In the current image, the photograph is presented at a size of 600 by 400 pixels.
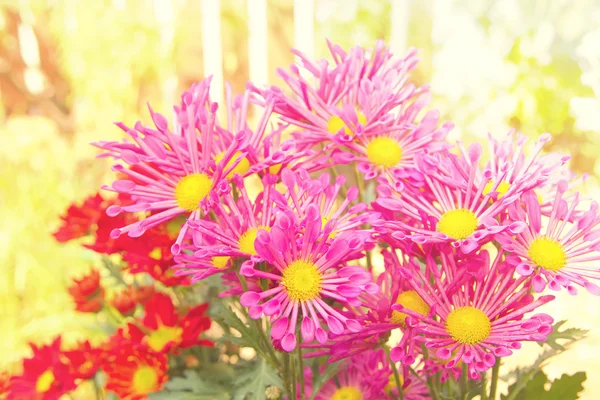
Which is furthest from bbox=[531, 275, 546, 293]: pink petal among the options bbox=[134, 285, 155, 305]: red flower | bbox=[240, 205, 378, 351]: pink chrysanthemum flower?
bbox=[134, 285, 155, 305]: red flower

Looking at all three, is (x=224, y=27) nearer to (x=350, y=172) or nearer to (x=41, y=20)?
(x=41, y=20)

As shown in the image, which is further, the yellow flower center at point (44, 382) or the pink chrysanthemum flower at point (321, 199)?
A: the yellow flower center at point (44, 382)

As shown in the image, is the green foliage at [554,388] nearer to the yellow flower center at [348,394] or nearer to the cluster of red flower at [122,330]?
the yellow flower center at [348,394]

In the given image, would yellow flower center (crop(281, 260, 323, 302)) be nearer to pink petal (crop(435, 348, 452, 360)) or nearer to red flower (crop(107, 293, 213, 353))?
pink petal (crop(435, 348, 452, 360))

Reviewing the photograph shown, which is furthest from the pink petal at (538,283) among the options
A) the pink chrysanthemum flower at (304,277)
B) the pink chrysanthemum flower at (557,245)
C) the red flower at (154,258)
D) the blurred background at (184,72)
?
the blurred background at (184,72)

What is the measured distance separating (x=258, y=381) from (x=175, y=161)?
8.9 inches

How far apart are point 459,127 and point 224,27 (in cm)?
111

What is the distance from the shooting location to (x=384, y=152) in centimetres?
48

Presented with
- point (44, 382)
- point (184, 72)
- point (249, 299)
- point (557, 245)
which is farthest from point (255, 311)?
point (184, 72)

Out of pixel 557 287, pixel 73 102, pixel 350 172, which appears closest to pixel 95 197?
pixel 350 172

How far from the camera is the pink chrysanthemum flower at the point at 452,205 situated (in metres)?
0.38

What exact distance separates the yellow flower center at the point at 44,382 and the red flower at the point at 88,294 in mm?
81

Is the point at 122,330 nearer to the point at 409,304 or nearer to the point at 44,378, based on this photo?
the point at 44,378

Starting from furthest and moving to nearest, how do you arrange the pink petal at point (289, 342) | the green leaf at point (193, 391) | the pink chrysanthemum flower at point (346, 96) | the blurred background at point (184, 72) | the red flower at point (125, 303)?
1. the blurred background at point (184, 72)
2. the red flower at point (125, 303)
3. the green leaf at point (193, 391)
4. the pink chrysanthemum flower at point (346, 96)
5. the pink petal at point (289, 342)
